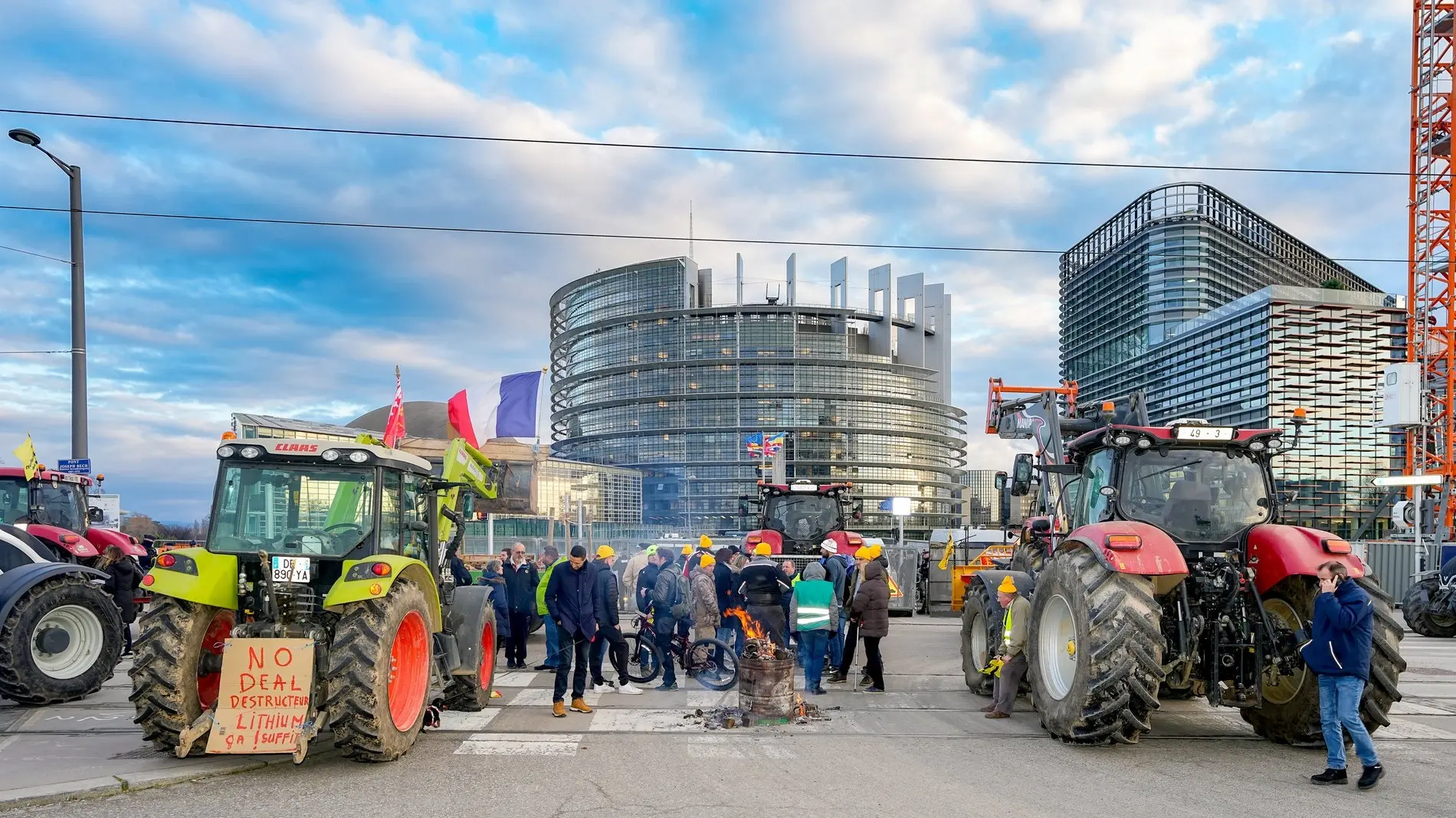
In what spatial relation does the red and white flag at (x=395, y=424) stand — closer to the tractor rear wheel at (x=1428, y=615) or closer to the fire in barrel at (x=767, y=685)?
the fire in barrel at (x=767, y=685)

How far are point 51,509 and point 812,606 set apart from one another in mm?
9968

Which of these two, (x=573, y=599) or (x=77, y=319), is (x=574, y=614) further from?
(x=77, y=319)

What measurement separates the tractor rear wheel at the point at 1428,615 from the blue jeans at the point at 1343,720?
1428 centimetres

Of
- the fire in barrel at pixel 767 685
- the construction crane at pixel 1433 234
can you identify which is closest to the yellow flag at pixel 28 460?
the fire in barrel at pixel 767 685

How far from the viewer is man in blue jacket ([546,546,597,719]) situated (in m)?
9.17

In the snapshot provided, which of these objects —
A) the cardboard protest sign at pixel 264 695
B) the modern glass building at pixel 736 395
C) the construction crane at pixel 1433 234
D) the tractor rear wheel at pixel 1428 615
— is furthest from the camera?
the modern glass building at pixel 736 395

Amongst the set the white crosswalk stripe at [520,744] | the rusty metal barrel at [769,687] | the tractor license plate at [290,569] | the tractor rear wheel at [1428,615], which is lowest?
the tractor rear wheel at [1428,615]

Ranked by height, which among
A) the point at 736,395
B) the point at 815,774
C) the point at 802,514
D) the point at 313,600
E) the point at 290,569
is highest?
the point at 736,395

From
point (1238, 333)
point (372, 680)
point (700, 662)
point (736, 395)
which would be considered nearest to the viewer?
point (372, 680)

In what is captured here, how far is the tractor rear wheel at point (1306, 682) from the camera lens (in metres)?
7.40


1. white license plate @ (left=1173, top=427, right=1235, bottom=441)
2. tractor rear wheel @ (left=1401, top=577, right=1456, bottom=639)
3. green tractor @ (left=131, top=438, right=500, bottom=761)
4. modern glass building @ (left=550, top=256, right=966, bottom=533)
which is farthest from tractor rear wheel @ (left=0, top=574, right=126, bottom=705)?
modern glass building @ (left=550, top=256, right=966, bottom=533)

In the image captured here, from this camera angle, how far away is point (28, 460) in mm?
12086

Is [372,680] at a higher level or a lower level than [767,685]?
higher

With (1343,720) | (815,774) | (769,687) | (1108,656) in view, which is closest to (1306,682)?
(1343,720)
